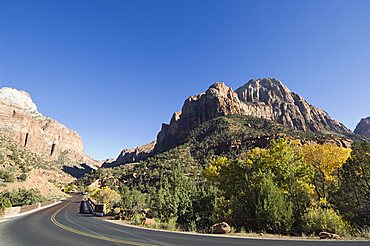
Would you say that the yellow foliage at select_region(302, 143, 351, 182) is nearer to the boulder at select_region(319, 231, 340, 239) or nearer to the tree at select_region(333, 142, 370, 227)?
the tree at select_region(333, 142, 370, 227)

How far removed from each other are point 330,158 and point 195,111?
506 ft

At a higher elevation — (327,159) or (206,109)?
(206,109)

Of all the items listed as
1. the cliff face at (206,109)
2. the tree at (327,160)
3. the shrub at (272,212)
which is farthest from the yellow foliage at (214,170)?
the cliff face at (206,109)

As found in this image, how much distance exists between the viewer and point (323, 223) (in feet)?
50.4

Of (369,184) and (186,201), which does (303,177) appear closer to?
(369,184)

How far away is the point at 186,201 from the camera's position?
24797mm

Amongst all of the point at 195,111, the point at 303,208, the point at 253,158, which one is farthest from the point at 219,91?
the point at 303,208

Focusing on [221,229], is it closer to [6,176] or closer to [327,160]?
[327,160]

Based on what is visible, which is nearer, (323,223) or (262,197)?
(323,223)

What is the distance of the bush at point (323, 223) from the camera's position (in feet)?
48.6

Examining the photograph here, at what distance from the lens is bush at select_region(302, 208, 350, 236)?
14.8 meters

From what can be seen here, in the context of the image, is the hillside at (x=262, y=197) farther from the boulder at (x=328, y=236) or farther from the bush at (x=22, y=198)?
the bush at (x=22, y=198)

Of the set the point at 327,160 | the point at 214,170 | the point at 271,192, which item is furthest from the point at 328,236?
the point at 214,170

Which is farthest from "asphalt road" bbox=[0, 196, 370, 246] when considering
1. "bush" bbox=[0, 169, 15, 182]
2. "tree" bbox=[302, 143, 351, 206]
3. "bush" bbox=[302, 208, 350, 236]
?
"bush" bbox=[0, 169, 15, 182]
